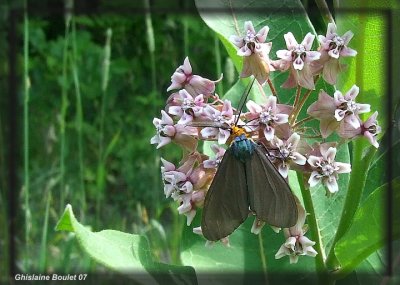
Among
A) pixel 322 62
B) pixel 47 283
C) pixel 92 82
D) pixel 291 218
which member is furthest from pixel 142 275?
pixel 92 82

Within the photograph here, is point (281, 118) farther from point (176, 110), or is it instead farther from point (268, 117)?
point (176, 110)

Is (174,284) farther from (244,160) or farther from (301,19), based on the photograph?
(301,19)

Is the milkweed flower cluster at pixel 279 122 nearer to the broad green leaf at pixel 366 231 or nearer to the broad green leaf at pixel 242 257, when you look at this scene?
the broad green leaf at pixel 366 231

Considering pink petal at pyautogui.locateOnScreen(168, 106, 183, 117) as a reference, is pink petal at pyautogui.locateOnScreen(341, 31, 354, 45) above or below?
above

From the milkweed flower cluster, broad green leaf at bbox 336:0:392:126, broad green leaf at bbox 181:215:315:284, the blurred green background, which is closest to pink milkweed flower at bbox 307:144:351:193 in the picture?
the milkweed flower cluster

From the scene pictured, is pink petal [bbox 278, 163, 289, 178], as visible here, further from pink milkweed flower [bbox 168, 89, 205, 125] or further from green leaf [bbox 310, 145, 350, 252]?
green leaf [bbox 310, 145, 350, 252]
